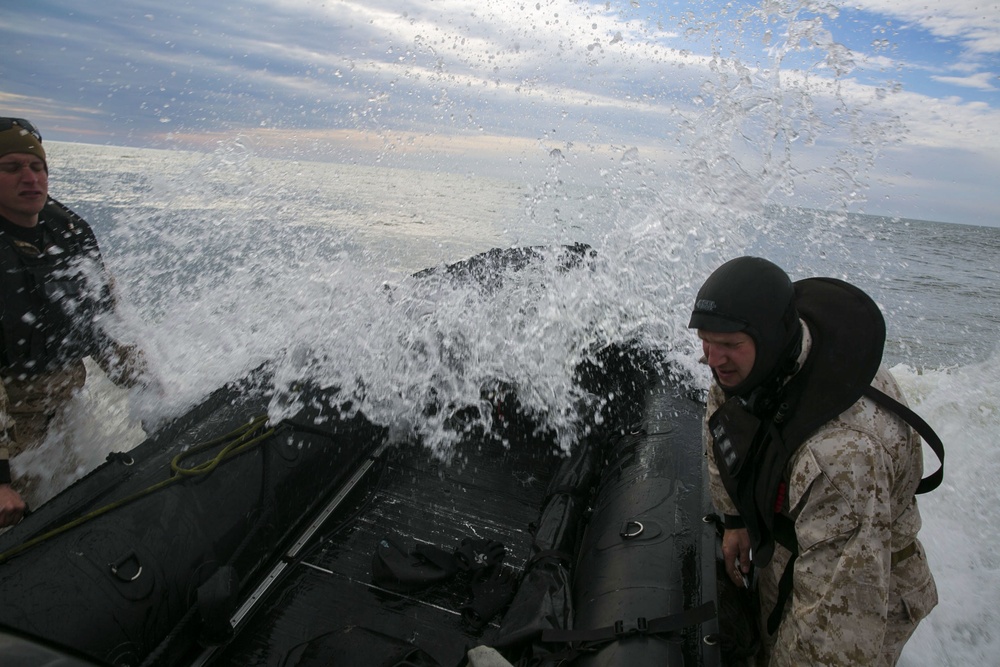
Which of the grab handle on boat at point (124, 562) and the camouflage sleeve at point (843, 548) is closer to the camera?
the camouflage sleeve at point (843, 548)

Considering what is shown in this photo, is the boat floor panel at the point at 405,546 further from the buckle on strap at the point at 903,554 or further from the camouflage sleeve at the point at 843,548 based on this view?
the buckle on strap at the point at 903,554

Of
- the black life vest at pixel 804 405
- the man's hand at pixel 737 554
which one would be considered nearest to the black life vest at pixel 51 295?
the black life vest at pixel 804 405

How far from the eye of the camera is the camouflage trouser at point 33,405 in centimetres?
276

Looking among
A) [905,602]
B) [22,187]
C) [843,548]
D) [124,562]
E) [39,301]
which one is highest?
[22,187]

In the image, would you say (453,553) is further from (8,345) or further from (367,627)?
(8,345)

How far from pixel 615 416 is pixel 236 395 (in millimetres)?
2383

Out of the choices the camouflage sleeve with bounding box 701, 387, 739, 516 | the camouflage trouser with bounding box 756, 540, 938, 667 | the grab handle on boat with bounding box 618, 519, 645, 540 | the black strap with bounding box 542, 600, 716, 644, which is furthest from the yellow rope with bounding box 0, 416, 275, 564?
the camouflage trouser with bounding box 756, 540, 938, 667

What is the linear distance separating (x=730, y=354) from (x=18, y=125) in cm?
322

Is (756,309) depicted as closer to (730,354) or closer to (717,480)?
(730,354)

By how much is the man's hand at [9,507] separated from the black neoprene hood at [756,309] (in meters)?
2.59

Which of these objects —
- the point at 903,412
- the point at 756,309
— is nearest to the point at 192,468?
the point at 756,309

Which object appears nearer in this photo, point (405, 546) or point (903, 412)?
point (903, 412)

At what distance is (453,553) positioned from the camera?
2.75m

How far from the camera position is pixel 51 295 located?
273cm
